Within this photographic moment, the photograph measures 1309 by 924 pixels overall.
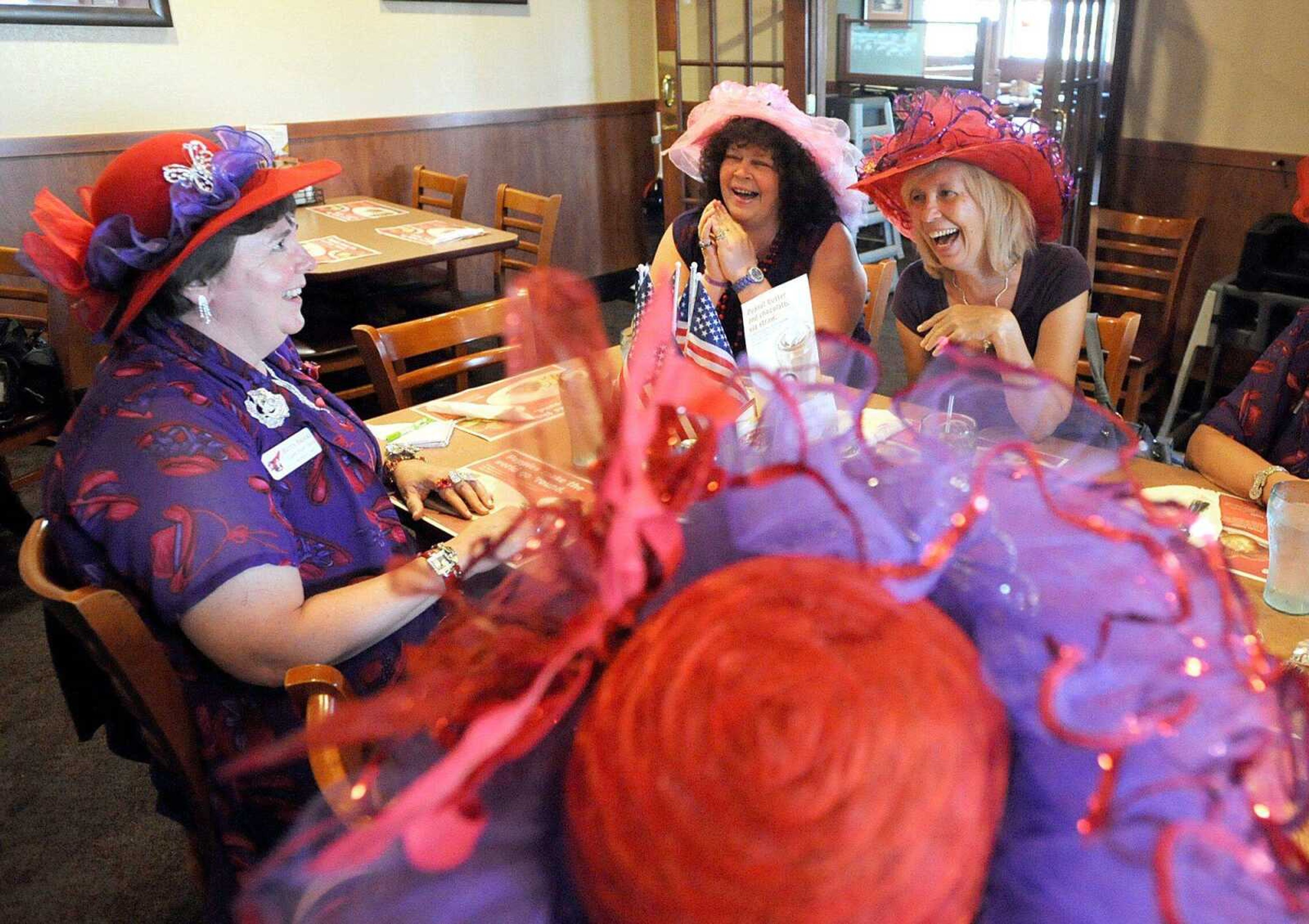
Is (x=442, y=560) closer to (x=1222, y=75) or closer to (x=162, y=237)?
(x=162, y=237)

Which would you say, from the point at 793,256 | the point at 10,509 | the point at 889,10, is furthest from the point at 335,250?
the point at 889,10

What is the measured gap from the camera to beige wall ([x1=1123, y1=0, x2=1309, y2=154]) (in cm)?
352

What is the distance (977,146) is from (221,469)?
4.87 ft

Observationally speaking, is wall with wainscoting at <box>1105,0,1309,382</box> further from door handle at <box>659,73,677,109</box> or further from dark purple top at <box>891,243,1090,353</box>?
door handle at <box>659,73,677,109</box>

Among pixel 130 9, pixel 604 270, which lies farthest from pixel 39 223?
pixel 604 270

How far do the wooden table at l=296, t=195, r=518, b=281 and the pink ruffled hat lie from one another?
1.30 metres

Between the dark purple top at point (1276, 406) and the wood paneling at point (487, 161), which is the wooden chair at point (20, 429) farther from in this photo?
the dark purple top at point (1276, 406)

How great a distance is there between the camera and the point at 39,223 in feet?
4.32

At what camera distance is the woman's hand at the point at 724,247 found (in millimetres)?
2186

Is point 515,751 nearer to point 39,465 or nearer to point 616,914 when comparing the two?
point 616,914

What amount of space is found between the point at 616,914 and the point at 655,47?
600 centimetres

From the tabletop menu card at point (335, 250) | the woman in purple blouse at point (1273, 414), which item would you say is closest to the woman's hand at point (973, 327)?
the woman in purple blouse at point (1273, 414)

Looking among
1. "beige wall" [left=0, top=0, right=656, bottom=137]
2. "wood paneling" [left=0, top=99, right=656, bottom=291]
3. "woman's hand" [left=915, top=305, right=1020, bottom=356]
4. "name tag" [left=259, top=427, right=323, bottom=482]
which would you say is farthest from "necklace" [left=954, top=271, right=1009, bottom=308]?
"beige wall" [left=0, top=0, right=656, bottom=137]

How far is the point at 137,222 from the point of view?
132 centimetres
